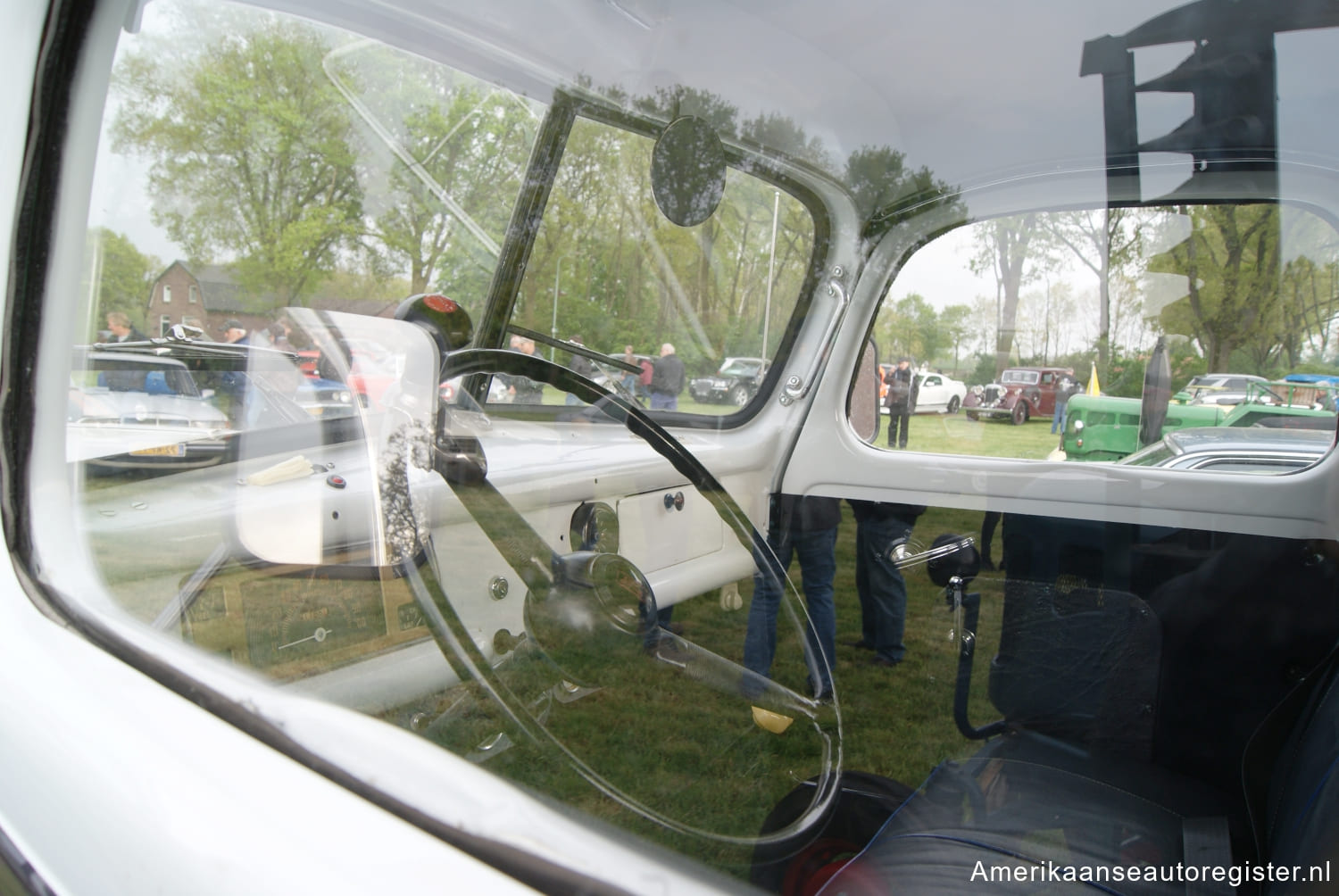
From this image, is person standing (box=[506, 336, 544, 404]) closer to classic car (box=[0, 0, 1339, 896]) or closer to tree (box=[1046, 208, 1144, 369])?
classic car (box=[0, 0, 1339, 896])

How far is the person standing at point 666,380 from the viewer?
1.61 m

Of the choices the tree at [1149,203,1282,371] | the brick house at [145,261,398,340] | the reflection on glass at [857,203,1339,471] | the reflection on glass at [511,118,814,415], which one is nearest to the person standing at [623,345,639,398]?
the reflection on glass at [511,118,814,415]

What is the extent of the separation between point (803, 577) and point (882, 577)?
1.10 feet

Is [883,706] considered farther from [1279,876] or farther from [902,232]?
[902,232]

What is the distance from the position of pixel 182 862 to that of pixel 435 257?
763 millimetres

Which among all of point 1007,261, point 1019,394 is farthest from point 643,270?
point 1019,394

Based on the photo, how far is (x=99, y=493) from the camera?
0.98 metres

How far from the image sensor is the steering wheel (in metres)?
0.91

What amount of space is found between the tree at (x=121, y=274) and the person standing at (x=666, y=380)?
0.88 meters

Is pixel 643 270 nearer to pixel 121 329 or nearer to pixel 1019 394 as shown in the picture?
pixel 121 329

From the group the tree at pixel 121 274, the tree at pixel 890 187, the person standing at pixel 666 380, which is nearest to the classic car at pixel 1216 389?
the tree at pixel 890 187

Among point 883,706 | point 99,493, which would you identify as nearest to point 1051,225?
point 883,706

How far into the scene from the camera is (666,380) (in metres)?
1.65

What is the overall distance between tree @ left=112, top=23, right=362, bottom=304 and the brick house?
0.02 meters
